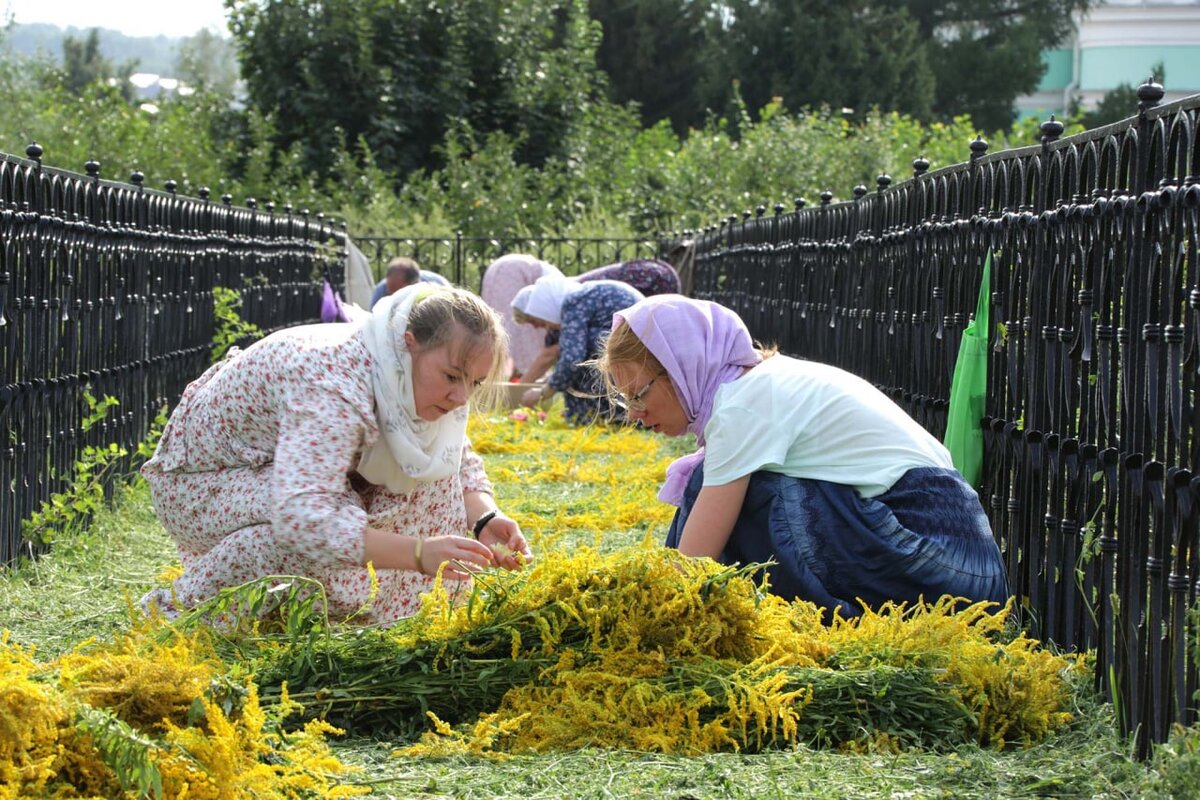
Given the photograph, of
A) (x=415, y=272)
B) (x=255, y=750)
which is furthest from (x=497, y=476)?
(x=255, y=750)

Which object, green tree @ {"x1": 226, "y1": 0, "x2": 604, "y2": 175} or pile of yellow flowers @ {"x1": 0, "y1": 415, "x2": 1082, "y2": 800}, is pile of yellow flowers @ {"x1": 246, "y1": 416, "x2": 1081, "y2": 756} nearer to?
pile of yellow flowers @ {"x1": 0, "y1": 415, "x2": 1082, "y2": 800}

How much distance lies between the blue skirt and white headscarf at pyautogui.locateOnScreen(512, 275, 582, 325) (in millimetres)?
6356

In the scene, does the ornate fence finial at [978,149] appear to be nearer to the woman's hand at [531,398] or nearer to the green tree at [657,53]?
the woman's hand at [531,398]

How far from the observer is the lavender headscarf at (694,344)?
14.1ft

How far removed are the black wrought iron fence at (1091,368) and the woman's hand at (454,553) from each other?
1471 mm

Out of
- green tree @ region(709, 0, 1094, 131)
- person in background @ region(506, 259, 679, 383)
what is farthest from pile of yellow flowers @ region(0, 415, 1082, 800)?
green tree @ region(709, 0, 1094, 131)

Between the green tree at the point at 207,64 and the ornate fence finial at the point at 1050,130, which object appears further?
the green tree at the point at 207,64

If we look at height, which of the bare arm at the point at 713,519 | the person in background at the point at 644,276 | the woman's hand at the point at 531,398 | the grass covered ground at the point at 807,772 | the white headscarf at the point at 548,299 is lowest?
the grass covered ground at the point at 807,772

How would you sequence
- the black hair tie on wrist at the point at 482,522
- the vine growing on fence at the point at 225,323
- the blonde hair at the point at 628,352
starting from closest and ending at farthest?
the blonde hair at the point at 628,352
the black hair tie on wrist at the point at 482,522
the vine growing on fence at the point at 225,323

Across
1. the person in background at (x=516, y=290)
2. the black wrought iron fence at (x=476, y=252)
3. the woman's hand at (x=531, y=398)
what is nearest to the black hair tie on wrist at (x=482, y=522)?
the woman's hand at (x=531, y=398)

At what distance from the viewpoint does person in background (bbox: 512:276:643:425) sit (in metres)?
9.98

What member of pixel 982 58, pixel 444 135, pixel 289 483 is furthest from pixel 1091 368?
pixel 982 58

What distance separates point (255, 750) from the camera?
283cm

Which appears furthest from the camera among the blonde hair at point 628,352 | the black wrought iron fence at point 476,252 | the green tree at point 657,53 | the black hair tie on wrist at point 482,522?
the green tree at point 657,53
